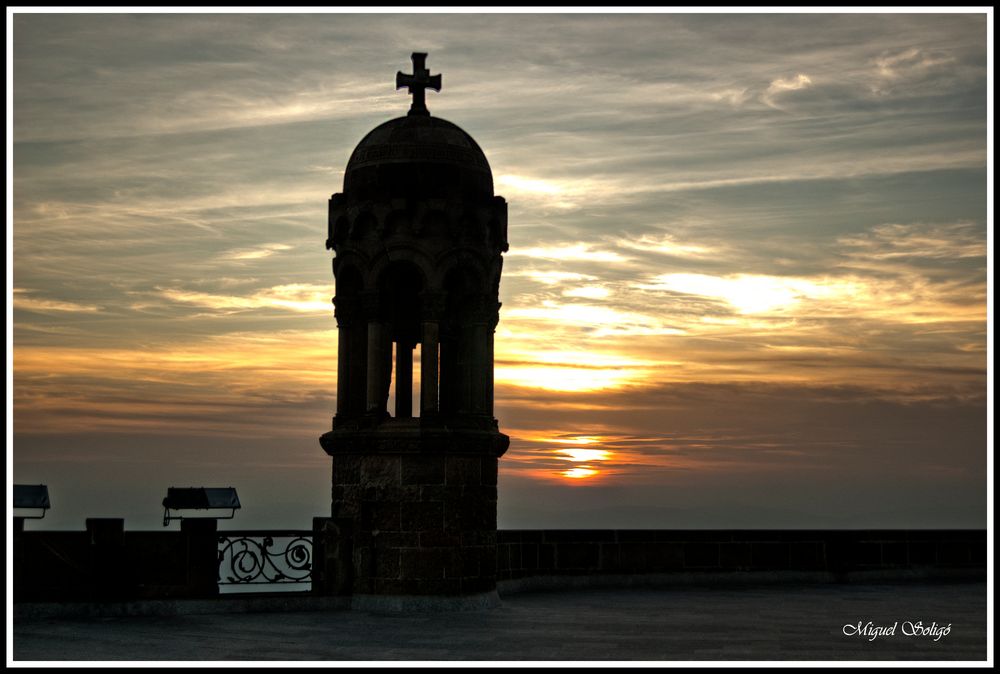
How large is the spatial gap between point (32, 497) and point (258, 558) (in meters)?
3.78

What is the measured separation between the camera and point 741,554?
21047 millimetres

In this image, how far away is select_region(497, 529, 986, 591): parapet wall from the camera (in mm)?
19375

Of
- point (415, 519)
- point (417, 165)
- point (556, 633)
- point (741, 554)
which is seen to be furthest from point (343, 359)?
point (741, 554)

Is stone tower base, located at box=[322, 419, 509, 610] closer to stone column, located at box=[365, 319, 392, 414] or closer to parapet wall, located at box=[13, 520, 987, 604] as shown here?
parapet wall, located at box=[13, 520, 987, 604]

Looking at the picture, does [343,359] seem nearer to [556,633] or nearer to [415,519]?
[415,519]

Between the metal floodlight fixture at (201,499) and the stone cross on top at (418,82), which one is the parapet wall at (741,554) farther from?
the stone cross on top at (418,82)

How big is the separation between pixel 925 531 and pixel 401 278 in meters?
10.4

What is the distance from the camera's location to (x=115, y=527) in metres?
15.7

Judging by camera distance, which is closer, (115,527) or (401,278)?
(115,527)

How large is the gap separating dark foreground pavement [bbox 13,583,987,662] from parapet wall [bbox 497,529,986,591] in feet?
4.69

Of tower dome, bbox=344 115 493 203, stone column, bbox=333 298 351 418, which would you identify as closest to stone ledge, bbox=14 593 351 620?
stone column, bbox=333 298 351 418

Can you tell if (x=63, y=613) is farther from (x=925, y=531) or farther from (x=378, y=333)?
(x=925, y=531)

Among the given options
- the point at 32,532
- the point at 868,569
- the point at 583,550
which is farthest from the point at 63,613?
the point at 868,569

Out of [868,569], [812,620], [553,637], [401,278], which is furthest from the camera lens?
[868,569]
